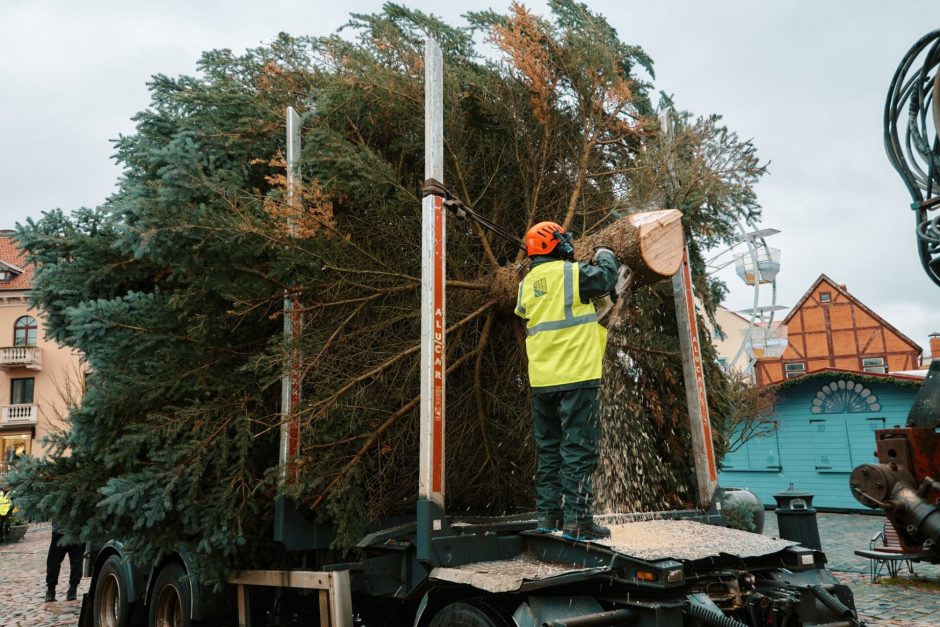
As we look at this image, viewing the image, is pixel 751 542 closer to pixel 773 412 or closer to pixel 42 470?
pixel 42 470

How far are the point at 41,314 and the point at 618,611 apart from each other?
20.9 feet

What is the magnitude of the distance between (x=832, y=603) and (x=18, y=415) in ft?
138

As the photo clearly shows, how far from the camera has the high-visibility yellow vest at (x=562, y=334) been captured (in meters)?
4.85

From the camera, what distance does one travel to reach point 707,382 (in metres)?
7.34

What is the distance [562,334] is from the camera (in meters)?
4.92

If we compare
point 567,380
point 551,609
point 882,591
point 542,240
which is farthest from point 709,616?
point 882,591

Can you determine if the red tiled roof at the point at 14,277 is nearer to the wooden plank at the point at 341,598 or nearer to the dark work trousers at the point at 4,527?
the dark work trousers at the point at 4,527

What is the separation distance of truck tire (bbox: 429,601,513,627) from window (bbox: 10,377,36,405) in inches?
1603

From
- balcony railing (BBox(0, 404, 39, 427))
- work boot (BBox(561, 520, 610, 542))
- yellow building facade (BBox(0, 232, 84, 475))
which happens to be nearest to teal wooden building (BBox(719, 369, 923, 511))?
work boot (BBox(561, 520, 610, 542))

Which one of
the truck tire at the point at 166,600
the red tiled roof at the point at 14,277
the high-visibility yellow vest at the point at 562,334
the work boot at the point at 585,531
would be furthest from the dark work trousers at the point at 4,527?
the work boot at the point at 585,531

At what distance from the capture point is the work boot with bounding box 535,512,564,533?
15.8 ft

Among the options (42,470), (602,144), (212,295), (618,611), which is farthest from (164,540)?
(602,144)

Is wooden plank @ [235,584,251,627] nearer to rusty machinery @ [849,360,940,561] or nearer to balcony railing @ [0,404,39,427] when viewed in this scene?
rusty machinery @ [849,360,940,561]

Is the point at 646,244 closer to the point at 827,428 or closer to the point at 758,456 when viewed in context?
the point at 827,428
